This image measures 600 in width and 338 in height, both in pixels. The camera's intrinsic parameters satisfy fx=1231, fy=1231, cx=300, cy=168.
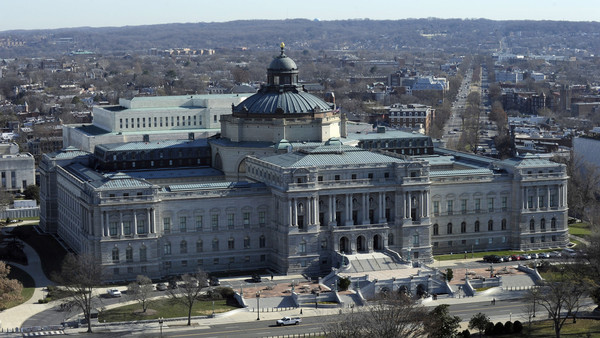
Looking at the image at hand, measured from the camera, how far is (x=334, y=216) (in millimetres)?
140125

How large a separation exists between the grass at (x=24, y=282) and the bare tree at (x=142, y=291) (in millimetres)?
11353

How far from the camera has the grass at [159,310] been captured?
120 meters

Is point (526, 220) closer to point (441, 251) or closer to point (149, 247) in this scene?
point (441, 251)

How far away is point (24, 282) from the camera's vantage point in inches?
5305

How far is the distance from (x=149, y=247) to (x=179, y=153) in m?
27.0

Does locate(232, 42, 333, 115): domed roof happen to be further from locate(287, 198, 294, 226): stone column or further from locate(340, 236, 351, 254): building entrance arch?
locate(340, 236, 351, 254): building entrance arch

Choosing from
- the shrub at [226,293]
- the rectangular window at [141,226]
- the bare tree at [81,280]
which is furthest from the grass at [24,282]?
the shrub at [226,293]

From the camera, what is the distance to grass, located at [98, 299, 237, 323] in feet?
394

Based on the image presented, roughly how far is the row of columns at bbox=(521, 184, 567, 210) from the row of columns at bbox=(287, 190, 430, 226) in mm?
14785

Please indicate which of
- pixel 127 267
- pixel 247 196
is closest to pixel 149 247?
pixel 127 267

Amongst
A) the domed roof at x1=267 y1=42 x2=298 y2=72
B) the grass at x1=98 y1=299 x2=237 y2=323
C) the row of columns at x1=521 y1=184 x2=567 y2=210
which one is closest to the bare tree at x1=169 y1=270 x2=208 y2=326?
the grass at x1=98 y1=299 x2=237 y2=323

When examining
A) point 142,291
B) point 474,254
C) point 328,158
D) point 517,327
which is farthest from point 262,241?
point 517,327

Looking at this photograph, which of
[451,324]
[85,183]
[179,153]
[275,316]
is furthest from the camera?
[179,153]

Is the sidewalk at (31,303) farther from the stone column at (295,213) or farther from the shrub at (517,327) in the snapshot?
the shrub at (517,327)
